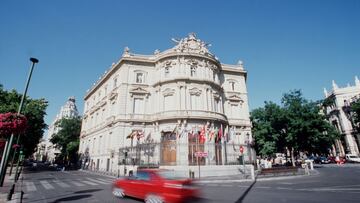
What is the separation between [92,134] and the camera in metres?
41.8

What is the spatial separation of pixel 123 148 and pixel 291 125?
23.2m

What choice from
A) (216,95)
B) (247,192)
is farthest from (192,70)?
(247,192)

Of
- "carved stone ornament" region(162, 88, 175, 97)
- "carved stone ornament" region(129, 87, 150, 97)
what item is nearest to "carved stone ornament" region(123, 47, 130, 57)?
"carved stone ornament" region(129, 87, 150, 97)

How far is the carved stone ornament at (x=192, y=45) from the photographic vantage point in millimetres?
32688

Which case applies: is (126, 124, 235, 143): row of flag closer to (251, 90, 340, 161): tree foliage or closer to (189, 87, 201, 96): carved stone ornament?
(189, 87, 201, 96): carved stone ornament

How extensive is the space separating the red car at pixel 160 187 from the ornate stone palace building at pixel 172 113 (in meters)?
14.6

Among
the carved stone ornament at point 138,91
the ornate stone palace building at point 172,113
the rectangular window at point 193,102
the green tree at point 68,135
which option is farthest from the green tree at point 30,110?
the rectangular window at point 193,102

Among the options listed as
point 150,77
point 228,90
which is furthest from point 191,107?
point 228,90

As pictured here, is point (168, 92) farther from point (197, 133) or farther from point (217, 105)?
point (217, 105)

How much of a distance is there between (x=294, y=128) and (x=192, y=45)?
1894 centimetres

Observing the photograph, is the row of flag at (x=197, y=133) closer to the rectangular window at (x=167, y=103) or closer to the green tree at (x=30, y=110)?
the rectangular window at (x=167, y=103)

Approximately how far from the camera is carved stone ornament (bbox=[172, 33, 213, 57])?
3269 cm

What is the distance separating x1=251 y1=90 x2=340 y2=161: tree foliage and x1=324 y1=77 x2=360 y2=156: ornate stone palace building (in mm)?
29092

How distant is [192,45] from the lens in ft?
111
